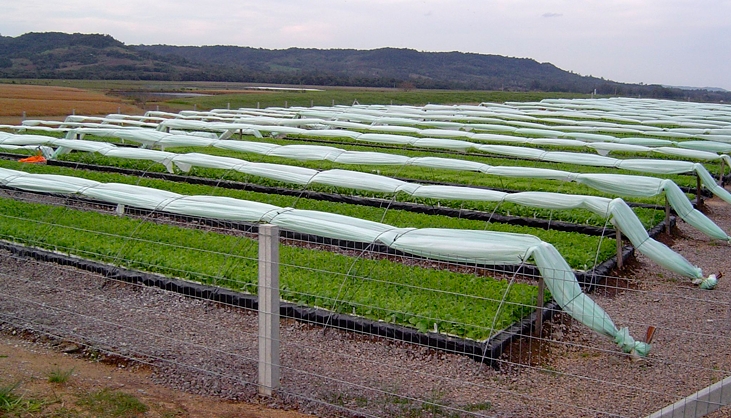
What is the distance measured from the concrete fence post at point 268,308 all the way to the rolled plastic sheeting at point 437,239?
4.97 feet

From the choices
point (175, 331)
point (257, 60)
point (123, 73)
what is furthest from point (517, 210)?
point (257, 60)

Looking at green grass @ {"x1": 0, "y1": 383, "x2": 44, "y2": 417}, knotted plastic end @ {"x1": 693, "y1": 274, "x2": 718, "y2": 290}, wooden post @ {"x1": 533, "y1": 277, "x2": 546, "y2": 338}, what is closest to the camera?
green grass @ {"x1": 0, "y1": 383, "x2": 44, "y2": 417}

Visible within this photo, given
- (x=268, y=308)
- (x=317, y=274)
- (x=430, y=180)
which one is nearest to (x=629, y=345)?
(x=268, y=308)

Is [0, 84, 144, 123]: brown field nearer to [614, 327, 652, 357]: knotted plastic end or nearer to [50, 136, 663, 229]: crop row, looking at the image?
[50, 136, 663, 229]: crop row

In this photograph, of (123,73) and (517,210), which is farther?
(123,73)

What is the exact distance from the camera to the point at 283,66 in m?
158

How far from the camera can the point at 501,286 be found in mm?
7902

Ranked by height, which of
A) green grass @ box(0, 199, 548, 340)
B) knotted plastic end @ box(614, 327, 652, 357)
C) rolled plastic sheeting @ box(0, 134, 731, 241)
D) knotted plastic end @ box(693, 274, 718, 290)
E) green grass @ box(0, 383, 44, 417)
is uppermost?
rolled plastic sheeting @ box(0, 134, 731, 241)

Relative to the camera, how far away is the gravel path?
499 cm

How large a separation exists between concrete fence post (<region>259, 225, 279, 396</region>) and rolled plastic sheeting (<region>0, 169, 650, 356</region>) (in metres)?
1.52

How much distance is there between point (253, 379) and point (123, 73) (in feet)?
316

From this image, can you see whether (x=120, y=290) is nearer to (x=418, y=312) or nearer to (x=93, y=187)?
(x=93, y=187)

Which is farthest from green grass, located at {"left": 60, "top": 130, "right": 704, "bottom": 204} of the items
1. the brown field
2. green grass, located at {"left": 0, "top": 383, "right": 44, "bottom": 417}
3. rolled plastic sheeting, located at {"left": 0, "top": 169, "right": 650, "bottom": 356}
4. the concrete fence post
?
the brown field

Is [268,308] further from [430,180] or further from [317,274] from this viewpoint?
[430,180]
